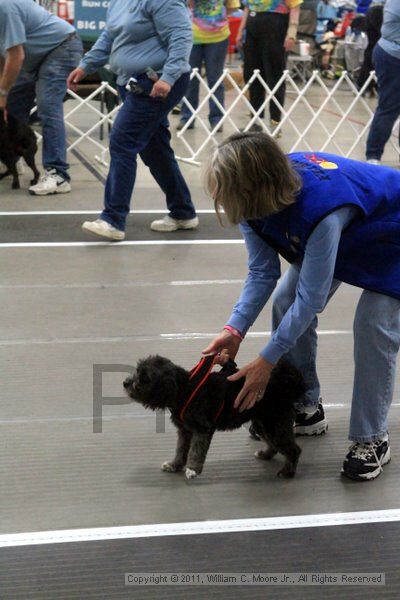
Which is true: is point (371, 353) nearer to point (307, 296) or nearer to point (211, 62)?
point (307, 296)

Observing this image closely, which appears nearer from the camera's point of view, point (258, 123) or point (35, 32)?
point (35, 32)

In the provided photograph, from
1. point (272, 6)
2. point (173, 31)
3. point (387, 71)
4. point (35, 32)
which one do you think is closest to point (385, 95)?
point (387, 71)

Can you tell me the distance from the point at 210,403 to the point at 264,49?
20.9 feet

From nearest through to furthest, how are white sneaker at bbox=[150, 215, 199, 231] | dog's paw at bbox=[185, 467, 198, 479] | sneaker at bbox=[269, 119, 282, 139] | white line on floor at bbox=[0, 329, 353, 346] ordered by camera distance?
dog's paw at bbox=[185, 467, 198, 479]
white line on floor at bbox=[0, 329, 353, 346]
white sneaker at bbox=[150, 215, 199, 231]
sneaker at bbox=[269, 119, 282, 139]

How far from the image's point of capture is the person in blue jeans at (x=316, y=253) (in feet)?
8.47

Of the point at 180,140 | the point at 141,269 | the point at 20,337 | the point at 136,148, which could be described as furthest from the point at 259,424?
the point at 180,140

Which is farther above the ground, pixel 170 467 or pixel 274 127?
pixel 170 467

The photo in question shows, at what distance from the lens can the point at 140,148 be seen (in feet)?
18.0

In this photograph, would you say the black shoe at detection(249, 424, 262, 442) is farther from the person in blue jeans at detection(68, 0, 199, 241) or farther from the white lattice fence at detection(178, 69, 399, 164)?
the white lattice fence at detection(178, 69, 399, 164)

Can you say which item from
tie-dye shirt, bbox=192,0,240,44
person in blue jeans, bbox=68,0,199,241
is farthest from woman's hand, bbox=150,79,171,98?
tie-dye shirt, bbox=192,0,240,44

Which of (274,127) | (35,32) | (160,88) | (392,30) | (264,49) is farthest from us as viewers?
(274,127)

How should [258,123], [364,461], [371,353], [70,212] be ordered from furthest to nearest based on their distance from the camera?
[258,123]
[70,212]
[364,461]
[371,353]

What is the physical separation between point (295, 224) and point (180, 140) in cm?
647

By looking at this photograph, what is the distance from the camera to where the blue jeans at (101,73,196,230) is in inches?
211
